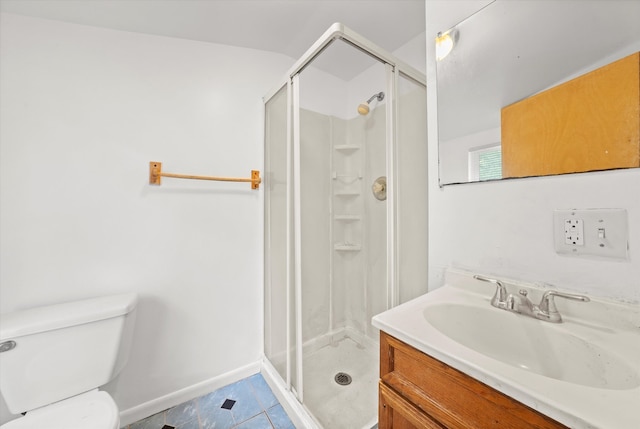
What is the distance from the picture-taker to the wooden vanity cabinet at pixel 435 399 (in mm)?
473

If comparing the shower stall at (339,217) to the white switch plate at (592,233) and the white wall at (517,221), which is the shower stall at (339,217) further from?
the white switch plate at (592,233)

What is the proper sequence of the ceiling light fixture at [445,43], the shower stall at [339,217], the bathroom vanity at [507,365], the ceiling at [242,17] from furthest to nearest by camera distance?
the shower stall at [339,217] < the ceiling at [242,17] < the ceiling light fixture at [445,43] < the bathroom vanity at [507,365]

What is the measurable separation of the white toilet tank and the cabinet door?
1185 mm

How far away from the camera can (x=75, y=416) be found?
91cm

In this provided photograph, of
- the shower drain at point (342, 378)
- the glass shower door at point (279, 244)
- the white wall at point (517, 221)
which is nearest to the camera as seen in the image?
the white wall at point (517, 221)

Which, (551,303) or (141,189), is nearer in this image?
(551,303)

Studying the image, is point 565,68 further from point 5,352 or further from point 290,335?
point 5,352

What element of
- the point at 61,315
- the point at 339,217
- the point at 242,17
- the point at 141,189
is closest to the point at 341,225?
the point at 339,217

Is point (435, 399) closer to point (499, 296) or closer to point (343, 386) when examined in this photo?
point (499, 296)

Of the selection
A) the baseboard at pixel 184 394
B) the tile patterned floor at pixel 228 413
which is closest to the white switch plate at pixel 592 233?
the tile patterned floor at pixel 228 413

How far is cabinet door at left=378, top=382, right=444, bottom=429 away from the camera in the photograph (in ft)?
2.00

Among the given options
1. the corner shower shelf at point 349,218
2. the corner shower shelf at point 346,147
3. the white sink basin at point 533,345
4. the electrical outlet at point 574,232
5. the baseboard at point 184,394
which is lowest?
the baseboard at point 184,394

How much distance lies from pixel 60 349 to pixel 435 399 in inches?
57.1

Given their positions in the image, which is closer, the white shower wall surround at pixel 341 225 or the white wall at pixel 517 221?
the white wall at pixel 517 221
